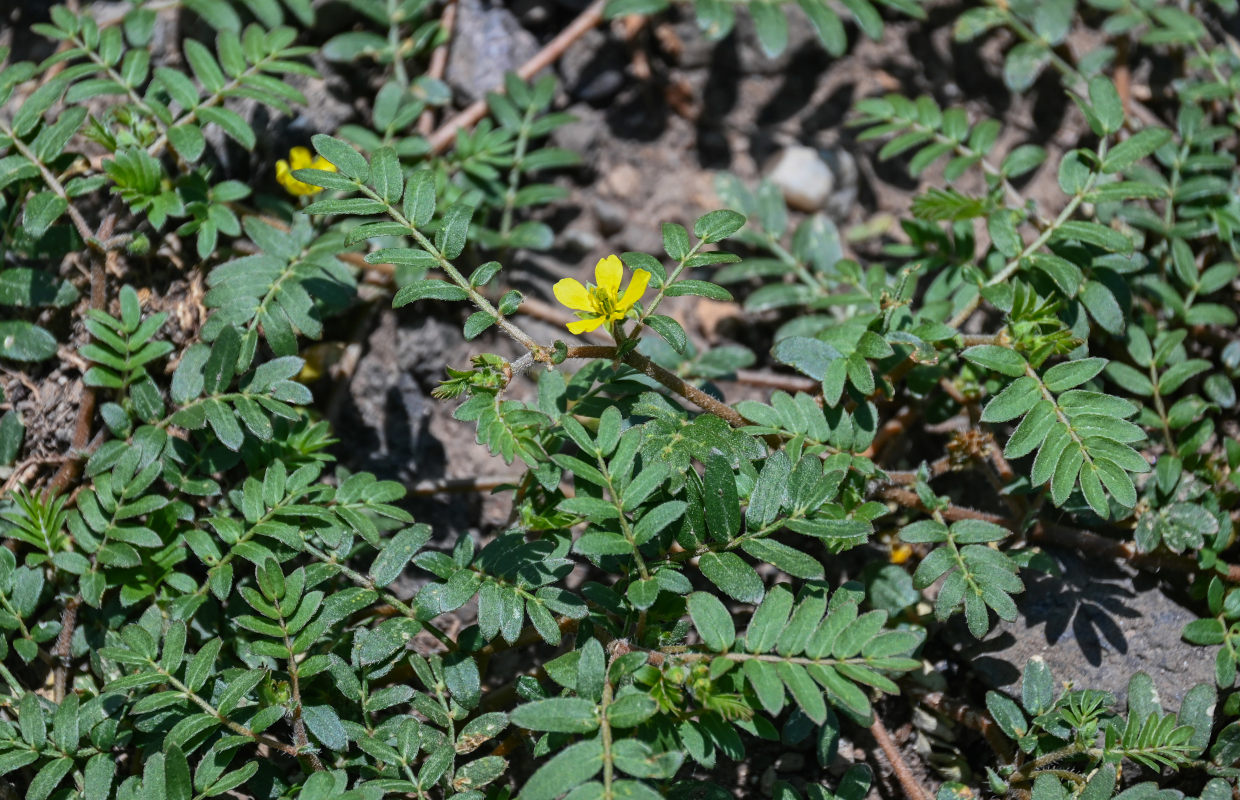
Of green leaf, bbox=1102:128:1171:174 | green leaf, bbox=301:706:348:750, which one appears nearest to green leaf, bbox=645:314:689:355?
green leaf, bbox=301:706:348:750

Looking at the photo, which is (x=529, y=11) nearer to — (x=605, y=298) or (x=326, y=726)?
(x=605, y=298)

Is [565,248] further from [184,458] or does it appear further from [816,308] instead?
[184,458]

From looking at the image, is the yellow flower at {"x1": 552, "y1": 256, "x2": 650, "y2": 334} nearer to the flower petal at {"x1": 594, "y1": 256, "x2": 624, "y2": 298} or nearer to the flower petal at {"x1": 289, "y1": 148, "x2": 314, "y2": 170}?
the flower petal at {"x1": 594, "y1": 256, "x2": 624, "y2": 298}

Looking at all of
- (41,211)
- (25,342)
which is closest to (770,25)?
(41,211)

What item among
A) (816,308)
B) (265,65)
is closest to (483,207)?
(265,65)

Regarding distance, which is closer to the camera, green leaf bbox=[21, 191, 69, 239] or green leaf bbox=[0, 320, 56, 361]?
green leaf bbox=[21, 191, 69, 239]
